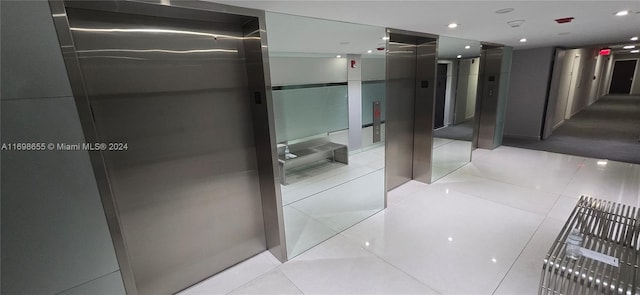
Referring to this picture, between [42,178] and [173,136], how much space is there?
0.83 meters

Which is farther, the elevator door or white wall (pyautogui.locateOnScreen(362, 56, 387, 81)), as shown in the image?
the elevator door

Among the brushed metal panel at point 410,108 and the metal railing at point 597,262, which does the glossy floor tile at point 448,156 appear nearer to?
the brushed metal panel at point 410,108

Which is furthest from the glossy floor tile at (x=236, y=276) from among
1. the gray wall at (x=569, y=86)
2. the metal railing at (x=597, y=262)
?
the gray wall at (x=569, y=86)

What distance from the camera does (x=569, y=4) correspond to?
7.75ft

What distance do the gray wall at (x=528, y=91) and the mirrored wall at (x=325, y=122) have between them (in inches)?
140

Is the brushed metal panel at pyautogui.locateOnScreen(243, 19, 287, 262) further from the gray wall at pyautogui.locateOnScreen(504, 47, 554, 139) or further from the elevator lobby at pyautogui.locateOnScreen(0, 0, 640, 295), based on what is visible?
the gray wall at pyautogui.locateOnScreen(504, 47, 554, 139)

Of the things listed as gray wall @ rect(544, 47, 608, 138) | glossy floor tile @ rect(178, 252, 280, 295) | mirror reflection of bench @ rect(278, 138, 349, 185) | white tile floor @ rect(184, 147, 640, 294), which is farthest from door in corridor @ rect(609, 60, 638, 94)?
glossy floor tile @ rect(178, 252, 280, 295)

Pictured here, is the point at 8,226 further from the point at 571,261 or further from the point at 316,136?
the point at 316,136

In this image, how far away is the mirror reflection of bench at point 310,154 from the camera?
4.98m

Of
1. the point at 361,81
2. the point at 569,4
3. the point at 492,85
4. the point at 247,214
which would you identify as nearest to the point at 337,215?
the point at 247,214

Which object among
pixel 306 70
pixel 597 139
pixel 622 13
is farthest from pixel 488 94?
pixel 306 70

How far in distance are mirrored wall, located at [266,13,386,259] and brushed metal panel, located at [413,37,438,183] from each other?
0.68m

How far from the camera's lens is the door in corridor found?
16953mm

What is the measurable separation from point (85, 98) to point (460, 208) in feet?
13.2
